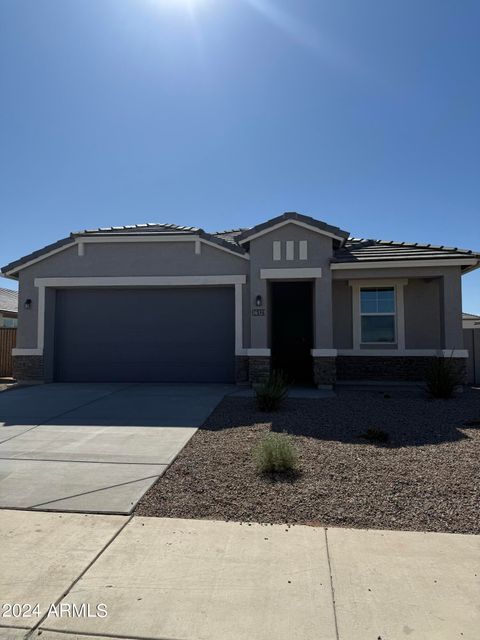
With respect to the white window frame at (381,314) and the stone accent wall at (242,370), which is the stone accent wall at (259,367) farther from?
the white window frame at (381,314)

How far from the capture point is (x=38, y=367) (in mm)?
13031

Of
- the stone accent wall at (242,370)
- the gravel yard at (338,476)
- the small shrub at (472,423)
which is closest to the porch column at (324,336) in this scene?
the stone accent wall at (242,370)

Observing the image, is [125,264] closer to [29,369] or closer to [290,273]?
[29,369]

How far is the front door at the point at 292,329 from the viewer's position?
14.6 meters

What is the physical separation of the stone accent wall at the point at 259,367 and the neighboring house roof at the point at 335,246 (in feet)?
9.70

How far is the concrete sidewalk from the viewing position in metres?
2.76

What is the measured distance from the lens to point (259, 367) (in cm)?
1182

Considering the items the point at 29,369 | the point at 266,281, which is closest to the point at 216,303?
the point at 266,281

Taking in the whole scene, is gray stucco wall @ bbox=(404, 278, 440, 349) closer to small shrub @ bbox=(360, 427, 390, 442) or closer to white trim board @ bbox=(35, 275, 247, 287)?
white trim board @ bbox=(35, 275, 247, 287)

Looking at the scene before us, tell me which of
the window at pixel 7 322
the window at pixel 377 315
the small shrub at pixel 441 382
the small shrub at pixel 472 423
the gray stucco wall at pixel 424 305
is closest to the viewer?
the small shrub at pixel 472 423

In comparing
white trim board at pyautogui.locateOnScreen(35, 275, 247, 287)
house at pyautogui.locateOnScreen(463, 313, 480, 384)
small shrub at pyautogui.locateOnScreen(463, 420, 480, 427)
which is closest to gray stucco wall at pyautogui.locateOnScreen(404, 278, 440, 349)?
house at pyautogui.locateOnScreen(463, 313, 480, 384)

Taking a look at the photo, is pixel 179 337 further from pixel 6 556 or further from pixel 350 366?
pixel 6 556

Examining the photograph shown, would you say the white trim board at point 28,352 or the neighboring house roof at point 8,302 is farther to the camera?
the neighboring house roof at point 8,302

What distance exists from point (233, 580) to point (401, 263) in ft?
32.7
